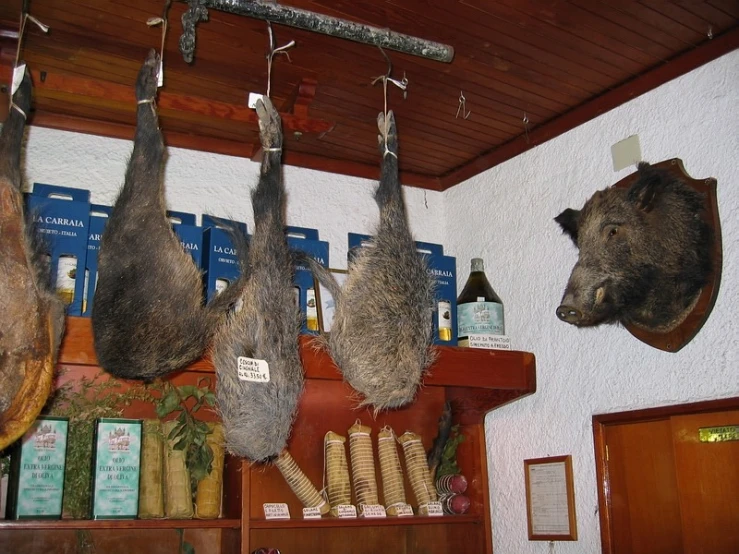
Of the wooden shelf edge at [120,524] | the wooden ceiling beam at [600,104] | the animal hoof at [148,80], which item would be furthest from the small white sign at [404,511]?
the animal hoof at [148,80]

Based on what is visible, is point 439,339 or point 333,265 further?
point 333,265

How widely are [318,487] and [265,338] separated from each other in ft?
2.30

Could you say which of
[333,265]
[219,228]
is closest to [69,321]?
[219,228]

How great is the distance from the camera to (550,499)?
1.92m

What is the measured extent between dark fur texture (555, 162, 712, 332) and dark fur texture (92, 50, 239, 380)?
875mm

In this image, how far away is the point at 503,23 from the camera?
1.65 meters

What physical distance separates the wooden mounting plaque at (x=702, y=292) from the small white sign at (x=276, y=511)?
3.18 ft

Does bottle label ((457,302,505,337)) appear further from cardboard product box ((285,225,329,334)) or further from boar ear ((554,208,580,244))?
cardboard product box ((285,225,329,334))

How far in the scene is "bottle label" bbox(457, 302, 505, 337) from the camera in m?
2.03

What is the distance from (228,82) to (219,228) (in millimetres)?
399

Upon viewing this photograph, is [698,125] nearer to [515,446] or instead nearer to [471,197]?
[471,197]

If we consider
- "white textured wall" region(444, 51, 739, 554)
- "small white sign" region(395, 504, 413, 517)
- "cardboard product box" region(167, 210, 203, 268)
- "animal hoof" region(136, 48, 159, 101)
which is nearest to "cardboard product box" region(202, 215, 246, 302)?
"cardboard product box" region(167, 210, 203, 268)

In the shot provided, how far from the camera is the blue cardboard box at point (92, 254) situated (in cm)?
164

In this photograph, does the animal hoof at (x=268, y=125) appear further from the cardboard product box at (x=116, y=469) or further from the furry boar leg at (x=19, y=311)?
the cardboard product box at (x=116, y=469)
